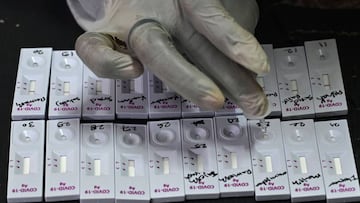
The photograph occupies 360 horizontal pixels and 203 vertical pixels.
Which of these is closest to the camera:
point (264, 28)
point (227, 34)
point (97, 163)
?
point (227, 34)

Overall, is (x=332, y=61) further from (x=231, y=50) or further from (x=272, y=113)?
(x=231, y=50)

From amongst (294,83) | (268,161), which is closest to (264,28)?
(294,83)

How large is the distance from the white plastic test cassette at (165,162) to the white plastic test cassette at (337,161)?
0.17 m

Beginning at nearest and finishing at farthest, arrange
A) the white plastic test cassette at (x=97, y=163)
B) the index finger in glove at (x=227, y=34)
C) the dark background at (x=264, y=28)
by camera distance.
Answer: the index finger in glove at (x=227, y=34) → the white plastic test cassette at (x=97, y=163) → the dark background at (x=264, y=28)

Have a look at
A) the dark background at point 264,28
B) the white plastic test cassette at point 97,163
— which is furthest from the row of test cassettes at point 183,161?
the dark background at point 264,28

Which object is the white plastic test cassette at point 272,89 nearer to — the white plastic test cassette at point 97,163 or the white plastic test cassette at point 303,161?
the white plastic test cassette at point 303,161

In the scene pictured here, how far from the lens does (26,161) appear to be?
2.63 ft

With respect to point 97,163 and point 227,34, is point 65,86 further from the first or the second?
point 227,34

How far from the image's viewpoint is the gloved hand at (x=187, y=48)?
27.1 inches

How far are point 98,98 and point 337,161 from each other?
0.30m

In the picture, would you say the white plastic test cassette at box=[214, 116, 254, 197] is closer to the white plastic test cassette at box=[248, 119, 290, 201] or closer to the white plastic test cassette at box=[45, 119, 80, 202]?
the white plastic test cassette at box=[248, 119, 290, 201]

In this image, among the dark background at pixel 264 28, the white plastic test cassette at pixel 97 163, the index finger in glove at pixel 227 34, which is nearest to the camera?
the index finger in glove at pixel 227 34

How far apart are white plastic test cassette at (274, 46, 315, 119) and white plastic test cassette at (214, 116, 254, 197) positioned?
0.06 metres

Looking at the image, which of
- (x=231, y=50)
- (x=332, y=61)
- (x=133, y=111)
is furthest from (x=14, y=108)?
(x=332, y=61)
